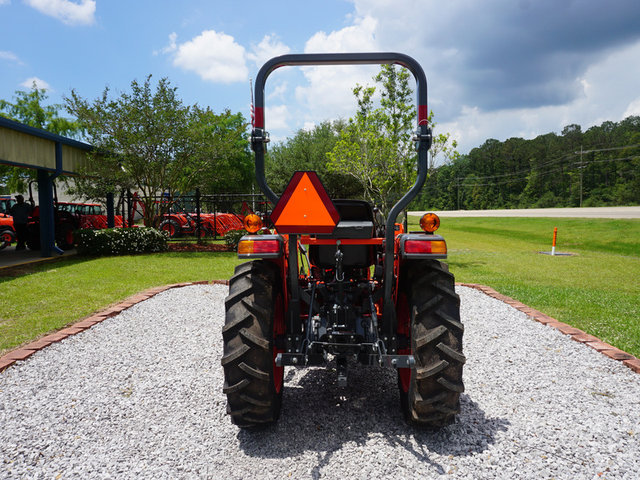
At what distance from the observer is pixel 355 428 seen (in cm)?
280

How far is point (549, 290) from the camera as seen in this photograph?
7203 mm

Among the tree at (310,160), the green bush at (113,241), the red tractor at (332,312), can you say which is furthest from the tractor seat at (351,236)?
the tree at (310,160)

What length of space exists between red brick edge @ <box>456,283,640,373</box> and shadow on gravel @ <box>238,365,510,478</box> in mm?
1813

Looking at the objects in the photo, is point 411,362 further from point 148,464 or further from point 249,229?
point 148,464

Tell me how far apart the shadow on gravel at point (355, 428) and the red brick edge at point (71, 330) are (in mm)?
2697

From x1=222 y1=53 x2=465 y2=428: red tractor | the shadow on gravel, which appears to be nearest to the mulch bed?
the shadow on gravel

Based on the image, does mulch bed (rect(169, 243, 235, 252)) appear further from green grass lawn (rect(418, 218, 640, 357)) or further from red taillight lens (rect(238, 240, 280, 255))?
red taillight lens (rect(238, 240, 280, 255))

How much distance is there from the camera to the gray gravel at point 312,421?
239 cm

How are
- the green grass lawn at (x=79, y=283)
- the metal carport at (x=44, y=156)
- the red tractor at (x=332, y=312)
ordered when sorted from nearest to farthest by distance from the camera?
the red tractor at (x=332, y=312)
the green grass lawn at (x=79, y=283)
the metal carport at (x=44, y=156)

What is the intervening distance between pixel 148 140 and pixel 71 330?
10.0m

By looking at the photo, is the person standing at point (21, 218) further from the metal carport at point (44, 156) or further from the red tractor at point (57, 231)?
the metal carport at point (44, 156)

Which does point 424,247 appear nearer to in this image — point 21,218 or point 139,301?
point 139,301

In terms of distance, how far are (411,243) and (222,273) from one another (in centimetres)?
746

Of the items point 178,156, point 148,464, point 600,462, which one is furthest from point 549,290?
point 178,156
